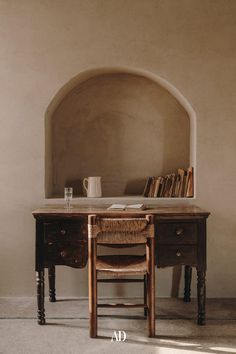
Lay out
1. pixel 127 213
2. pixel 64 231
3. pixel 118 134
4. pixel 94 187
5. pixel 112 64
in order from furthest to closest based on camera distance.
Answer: pixel 118 134 < pixel 94 187 < pixel 112 64 < pixel 64 231 < pixel 127 213

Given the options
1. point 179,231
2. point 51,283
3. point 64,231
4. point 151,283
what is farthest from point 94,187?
point 151,283

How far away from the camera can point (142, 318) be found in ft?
11.8

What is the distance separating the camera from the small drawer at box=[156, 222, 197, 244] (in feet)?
11.4

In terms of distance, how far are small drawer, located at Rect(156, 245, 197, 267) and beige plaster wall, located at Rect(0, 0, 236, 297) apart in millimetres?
672

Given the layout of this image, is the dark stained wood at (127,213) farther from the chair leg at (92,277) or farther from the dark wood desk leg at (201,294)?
the dark wood desk leg at (201,294)

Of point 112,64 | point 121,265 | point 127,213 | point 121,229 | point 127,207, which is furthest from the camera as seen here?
point 112,64

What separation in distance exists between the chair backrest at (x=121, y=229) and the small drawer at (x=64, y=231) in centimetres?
39

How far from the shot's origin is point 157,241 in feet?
11.4

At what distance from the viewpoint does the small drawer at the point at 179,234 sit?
3.48 metres

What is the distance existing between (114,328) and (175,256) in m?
0.69

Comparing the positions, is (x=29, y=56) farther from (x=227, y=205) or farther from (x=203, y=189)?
(x=227, y=205)

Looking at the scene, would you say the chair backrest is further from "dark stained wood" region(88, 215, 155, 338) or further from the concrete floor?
the concrete floor

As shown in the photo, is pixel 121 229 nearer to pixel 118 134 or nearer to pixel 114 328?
pixel 114 328

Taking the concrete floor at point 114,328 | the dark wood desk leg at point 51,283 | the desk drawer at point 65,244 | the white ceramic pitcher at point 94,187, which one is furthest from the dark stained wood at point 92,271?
the white ceramic pitcher at point 94,187
